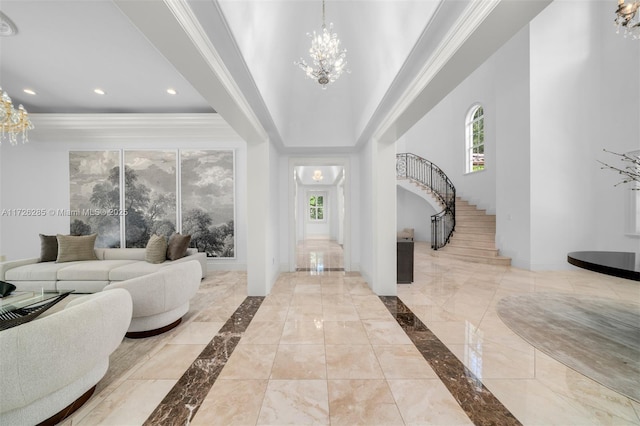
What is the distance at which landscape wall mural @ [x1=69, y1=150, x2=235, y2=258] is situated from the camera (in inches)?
202

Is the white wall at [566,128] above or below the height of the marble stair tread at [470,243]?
above

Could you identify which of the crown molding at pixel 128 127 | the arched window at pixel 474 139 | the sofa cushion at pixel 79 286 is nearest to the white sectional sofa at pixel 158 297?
the sofa cushion at pixel 79 286

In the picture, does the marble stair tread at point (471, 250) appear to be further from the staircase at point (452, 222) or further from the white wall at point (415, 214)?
the white wall at point (415, 214)

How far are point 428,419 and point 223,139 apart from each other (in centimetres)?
562

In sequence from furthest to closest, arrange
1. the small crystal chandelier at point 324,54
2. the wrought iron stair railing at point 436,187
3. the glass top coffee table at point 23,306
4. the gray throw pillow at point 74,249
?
the wrought iron stair railing at point 436,187, the gray throw pillow at point 74,249, the small crystal chandelier at point 324,54, the glass top coffee table at point 23,306

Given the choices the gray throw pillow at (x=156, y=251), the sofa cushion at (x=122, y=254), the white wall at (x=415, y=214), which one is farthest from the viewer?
the white wall at (x=415, y=214)

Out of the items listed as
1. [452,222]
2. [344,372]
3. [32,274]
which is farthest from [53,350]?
[452,222]

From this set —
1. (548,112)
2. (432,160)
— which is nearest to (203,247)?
(548,112)

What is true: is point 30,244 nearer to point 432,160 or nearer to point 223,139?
point 223,139

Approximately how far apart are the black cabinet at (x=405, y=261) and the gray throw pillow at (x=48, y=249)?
638cm

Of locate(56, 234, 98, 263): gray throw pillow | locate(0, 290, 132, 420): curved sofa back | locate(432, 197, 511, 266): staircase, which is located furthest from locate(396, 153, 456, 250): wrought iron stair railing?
locate(56, 234, 98, 263): gray throw pillow

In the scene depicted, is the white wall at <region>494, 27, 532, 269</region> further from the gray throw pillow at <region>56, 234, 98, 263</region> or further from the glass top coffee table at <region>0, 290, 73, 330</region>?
the gray throw pillow at <region>56, 234, 98, 263</region>

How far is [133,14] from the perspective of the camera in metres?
1.31

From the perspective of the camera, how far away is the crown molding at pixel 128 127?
4.65 metres
